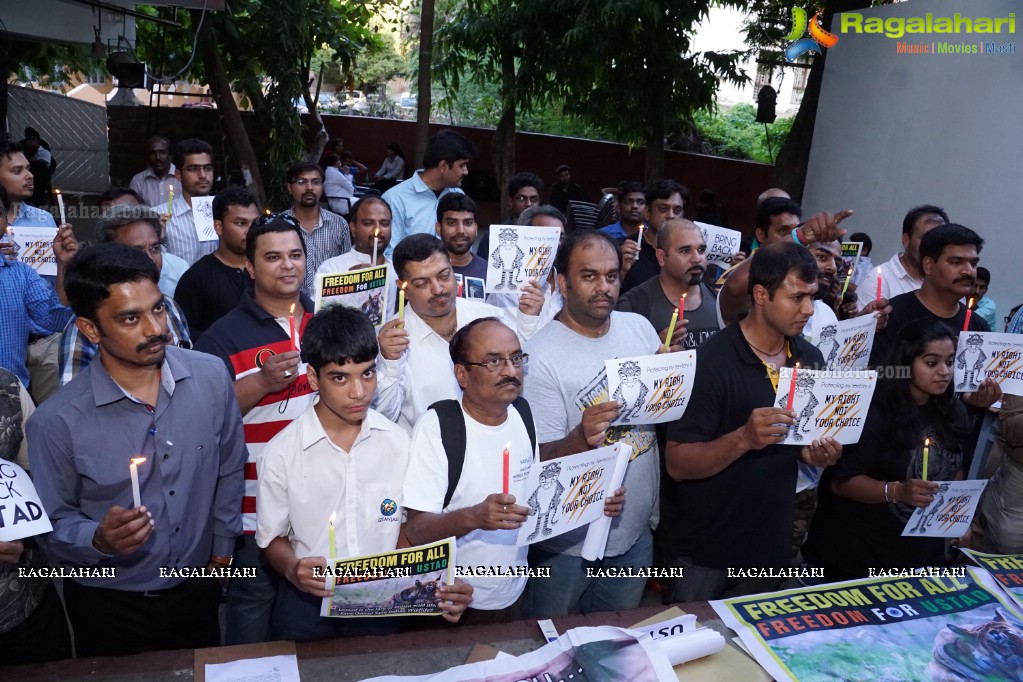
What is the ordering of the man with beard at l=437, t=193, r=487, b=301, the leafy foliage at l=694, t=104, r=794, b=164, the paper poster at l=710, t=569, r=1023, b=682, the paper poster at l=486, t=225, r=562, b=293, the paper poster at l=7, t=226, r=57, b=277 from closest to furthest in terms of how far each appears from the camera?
the paper poster at l=710, t=569, r=1023, b=682 < the paper poster at l=486, t=225, r=562, b=293 < the paper poster at l=7, t=226, r=57, b=277 < the man with beard at l=437, t=193, r=487, b=301 < the leafy foliage at l=694, t=104, r=794, b=164

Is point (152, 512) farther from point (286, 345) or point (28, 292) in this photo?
point (28, 292)

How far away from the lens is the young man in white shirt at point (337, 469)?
2693mm

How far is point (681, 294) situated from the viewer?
4.21m

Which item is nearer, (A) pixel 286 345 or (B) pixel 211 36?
(A) pixel 286 345

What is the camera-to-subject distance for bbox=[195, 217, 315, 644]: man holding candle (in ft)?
10.4

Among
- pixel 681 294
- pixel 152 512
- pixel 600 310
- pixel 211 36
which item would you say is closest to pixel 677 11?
pixel 211 36

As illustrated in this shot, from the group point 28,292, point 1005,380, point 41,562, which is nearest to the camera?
point 41,562

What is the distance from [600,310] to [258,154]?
1331 centimetres

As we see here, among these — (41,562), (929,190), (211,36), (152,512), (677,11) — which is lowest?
(41,562)

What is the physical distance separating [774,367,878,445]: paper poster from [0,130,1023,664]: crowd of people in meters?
0.06

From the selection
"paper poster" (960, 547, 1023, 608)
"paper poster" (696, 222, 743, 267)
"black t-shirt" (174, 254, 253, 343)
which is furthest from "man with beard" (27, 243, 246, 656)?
→ "paper poster" (696, 222, 743, 267)

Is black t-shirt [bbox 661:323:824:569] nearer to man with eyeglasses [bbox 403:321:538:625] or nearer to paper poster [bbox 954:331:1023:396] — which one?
man with eyeglasses [bbox 403:321:538:625]

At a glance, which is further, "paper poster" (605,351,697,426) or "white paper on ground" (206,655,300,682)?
"paper poster" (605,351,697,426)

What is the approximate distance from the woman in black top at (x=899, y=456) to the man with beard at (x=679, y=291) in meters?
0.90
